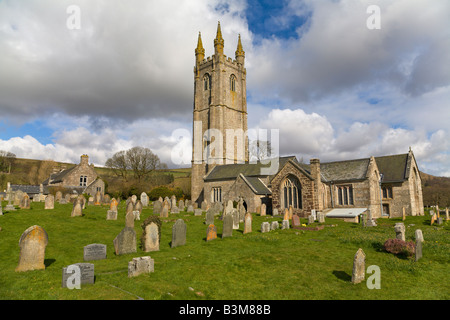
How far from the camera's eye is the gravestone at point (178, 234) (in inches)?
535

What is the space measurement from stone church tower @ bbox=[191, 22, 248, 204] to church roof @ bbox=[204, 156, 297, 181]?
3533mm

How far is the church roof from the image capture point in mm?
38562

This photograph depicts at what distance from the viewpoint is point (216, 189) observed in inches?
1609

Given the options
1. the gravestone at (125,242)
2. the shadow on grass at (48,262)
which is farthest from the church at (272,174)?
the shadow on grass at (48,262)

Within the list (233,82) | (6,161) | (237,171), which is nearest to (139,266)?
(237,171)

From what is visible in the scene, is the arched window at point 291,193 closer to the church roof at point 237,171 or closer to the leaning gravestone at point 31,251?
the church roof at point 237,171

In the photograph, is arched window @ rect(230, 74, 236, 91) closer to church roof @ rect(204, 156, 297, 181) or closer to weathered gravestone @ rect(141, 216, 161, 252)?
church roof @ rect(204, 156, 297, 181)

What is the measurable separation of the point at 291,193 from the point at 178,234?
18325 mm

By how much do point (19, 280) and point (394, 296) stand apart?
35.4 ft

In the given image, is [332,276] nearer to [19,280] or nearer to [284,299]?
[284,299]

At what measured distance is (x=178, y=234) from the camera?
13.7m

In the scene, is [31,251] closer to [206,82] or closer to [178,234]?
[178,234]

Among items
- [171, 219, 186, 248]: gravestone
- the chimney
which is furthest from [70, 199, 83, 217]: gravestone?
the chimney
